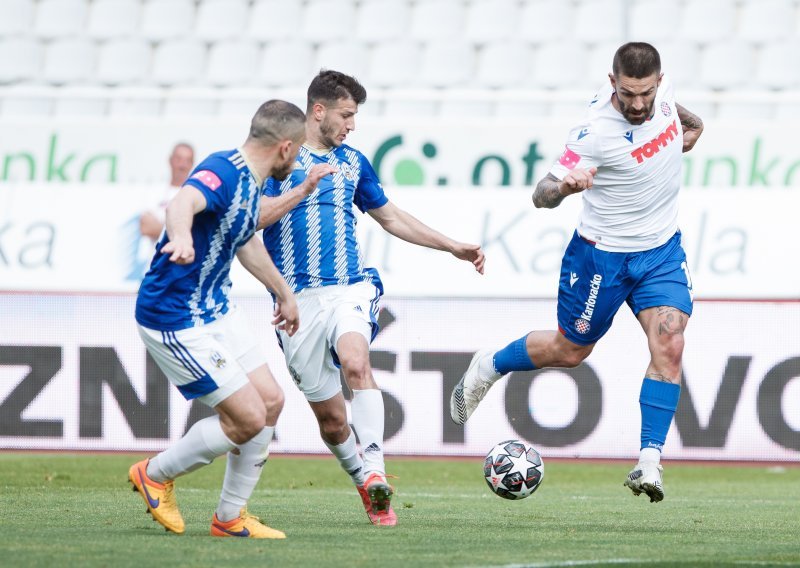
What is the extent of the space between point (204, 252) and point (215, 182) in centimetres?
33

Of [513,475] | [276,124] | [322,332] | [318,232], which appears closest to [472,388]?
[513,475]

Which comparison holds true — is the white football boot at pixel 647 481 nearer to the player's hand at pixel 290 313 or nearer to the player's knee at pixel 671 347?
the player's knee at pixel 671 347

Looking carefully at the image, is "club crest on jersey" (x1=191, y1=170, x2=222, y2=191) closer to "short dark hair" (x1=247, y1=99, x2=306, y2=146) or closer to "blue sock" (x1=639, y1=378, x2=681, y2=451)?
"short dark hair" (x1=247, y1=99, x2=306, y2=146)

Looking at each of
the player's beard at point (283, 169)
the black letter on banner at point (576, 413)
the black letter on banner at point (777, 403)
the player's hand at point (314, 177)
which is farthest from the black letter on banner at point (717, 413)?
the player's beard at point (283, 169)

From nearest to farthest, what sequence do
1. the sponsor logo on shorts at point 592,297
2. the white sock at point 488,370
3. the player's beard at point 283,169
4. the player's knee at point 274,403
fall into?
the player's beard at point 283,169
the player's knee at point 274,403
the sponsor logo on shorts at point 592,297
the white sock at point 488,370

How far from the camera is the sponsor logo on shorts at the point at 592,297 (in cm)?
773

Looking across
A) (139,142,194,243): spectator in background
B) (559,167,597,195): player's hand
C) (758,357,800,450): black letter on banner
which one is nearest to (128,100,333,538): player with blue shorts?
(559,167,597,195): player's hand

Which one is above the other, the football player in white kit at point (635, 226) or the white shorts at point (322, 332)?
the football player in white kit at point (635, 226)

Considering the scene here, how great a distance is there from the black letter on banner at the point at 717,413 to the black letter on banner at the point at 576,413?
2.30ft

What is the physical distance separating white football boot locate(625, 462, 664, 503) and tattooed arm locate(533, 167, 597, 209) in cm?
143

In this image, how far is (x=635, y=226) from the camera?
762cm

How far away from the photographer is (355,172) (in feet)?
25.1

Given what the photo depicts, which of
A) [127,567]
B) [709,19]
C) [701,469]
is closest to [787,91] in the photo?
[709,19]

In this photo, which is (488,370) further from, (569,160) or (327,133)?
(327,133)
